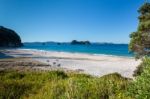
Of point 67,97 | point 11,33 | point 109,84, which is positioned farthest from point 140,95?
point 11,33

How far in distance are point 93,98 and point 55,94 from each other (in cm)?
125

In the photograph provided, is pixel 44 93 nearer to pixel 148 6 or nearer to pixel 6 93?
pixel 6 93

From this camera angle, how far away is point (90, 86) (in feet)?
30.5

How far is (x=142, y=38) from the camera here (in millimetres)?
19297

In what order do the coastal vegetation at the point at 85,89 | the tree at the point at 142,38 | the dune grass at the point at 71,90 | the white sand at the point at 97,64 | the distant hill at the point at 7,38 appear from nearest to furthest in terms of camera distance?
the coastal vegetation at the point at 85,89, the dune grass at the point at 71,90, the tree at the point at 142,38, the white sand at the point at 97,64, the distant hill at the point at 7,38

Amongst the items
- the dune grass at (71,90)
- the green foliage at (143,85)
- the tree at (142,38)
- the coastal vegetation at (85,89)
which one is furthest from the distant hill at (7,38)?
the green foliage at (143,85)

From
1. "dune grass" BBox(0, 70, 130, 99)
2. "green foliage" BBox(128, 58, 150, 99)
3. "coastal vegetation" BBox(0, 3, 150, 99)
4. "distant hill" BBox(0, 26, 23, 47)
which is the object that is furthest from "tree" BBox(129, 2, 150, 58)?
"distant hill" BBox(0, 26, 23, 47)

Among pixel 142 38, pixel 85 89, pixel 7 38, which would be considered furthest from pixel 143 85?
pixel 7 38

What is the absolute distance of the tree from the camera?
19234 millimetres

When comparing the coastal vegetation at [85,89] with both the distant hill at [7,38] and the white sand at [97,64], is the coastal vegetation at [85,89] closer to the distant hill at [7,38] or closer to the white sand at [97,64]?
the white sand at [97,64]

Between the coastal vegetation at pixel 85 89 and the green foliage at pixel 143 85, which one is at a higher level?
the green foliage at pixel 143 85

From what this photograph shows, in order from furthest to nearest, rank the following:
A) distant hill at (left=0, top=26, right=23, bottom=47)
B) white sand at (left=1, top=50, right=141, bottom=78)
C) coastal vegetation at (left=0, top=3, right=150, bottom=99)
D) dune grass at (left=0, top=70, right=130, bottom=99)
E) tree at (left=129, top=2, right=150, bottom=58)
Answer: distant hill at (left=0, top=26, right=23, bottom=47)
white sand at (left=1, top=50, right=141, bottom=78)
tree at (left=129, top=2, right=150, bottom=58)
dune grass at (left=0, top=70, right=130, bottom=99)
coastal vegetation at (left=0, top=3, right=150, bottom=99)

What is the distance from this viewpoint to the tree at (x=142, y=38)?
19234mm

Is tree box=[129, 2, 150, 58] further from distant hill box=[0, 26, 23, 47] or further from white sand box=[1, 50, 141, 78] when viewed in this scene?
distant hill box=[0, 26, 23, 47]
